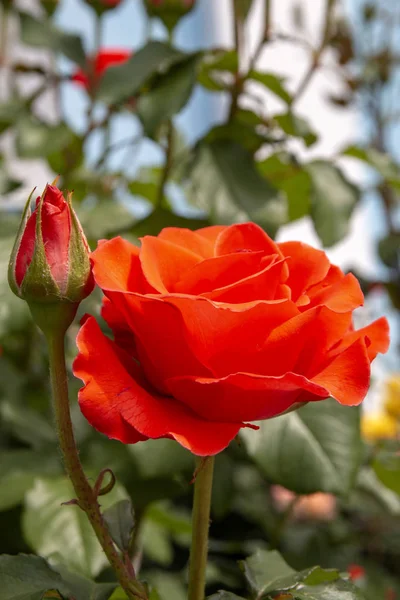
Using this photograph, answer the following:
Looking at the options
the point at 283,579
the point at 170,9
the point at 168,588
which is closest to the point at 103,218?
the point at 170,9

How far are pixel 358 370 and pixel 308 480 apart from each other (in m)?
0.24

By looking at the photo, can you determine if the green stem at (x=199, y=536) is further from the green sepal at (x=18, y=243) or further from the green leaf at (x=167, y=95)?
the green leaf at (x=167, y=95)

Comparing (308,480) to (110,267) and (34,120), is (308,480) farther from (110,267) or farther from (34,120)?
(34,120)

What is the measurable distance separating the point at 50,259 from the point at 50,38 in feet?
1.88

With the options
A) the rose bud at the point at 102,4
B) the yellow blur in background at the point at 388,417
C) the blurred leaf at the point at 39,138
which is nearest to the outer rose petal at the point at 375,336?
the blurred leaf at the point at 39,138

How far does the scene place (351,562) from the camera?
2.75 feet

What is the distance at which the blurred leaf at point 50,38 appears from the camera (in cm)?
74

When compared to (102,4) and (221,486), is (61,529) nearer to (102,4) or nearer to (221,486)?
(221,486)

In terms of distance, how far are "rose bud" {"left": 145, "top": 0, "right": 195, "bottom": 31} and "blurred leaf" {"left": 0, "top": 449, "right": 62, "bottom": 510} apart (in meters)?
0.44

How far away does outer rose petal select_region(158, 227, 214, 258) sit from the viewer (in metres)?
0.32

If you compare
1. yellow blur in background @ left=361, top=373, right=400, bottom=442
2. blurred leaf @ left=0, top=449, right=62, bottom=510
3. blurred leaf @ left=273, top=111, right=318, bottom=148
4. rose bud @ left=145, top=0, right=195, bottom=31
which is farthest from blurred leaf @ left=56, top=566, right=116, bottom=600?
yellow blur in background @ left=361, top=373, right=400, bottom=442

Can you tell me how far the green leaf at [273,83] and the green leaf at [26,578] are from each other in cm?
48

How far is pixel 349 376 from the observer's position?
10.8 inches

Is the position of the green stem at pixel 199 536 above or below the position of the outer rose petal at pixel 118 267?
below
